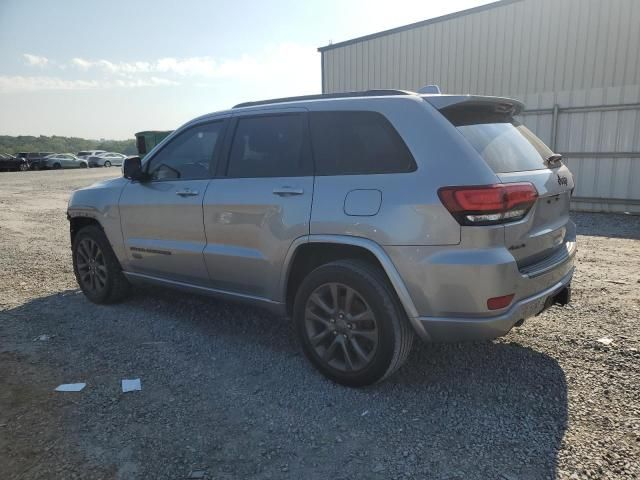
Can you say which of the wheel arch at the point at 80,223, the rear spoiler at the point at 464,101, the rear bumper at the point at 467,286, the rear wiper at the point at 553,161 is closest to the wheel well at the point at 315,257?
the rear bumper at the point at 467,286

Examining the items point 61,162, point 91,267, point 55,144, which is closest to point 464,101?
→ point 91,267

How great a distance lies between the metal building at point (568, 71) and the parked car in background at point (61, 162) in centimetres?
3522

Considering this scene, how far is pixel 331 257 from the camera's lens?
3.37 metres

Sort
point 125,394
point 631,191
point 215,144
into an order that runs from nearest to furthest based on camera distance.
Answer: point 125,394, point 215,144, point 631,191

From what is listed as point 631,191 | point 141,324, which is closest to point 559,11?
point 631,191

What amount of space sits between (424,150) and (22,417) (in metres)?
2.92

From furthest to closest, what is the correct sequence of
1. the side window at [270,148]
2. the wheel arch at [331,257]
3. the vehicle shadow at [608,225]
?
the vehicle shadow at [608,225]
the side window at [270,148]
the wheel arch at [331,257]

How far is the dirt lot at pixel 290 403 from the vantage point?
8.28 feet

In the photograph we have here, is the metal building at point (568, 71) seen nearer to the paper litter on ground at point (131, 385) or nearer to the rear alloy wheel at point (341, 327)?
the rear alloy wheel at point (341, 327)

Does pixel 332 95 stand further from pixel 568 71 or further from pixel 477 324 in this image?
pixel 568 71

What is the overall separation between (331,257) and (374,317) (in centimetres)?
55

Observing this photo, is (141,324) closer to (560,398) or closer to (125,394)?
(125,394)

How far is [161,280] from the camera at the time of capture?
450 cm

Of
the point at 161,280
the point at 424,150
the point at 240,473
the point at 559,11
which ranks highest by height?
the point at 559,11
